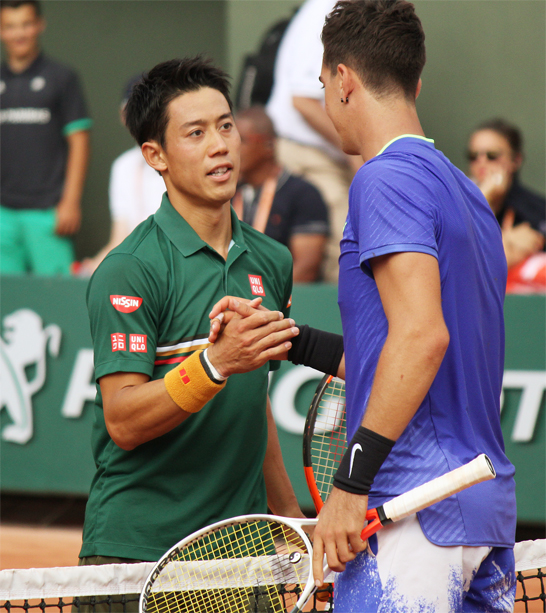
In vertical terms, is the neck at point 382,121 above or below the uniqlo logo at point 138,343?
above

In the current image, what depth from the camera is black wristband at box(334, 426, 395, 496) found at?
5.74 ft

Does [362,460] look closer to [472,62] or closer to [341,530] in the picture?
[341,530]

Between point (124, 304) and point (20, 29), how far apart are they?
6023mm

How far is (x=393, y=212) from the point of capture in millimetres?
1784

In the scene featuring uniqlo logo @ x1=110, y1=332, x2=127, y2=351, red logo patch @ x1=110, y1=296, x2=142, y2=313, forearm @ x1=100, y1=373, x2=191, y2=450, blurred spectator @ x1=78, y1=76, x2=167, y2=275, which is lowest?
blurred spectator @ x1=78, y1=76, x2=167, y2=275

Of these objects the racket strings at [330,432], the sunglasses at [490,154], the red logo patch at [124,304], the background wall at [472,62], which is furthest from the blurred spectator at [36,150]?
the red logo patch at [124,304]

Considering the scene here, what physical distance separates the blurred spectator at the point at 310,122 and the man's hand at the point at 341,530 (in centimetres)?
434

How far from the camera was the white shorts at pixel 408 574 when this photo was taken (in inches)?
70.2

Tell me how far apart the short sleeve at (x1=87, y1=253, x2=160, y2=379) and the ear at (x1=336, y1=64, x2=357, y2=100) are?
0.76m

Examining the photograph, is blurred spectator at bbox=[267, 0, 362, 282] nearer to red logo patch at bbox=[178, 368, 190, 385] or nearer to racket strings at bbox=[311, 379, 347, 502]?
racket strings at bbox=[311, 379, 347, 502]

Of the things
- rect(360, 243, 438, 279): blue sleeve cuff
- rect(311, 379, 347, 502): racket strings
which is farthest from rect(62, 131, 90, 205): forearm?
rect(360, 243, 438, 279): blue sleeve cuff

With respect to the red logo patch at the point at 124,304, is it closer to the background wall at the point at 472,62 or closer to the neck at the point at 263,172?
the neck at the point at 263,172

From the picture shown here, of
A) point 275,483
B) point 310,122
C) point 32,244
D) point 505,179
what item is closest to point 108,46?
point 32,244

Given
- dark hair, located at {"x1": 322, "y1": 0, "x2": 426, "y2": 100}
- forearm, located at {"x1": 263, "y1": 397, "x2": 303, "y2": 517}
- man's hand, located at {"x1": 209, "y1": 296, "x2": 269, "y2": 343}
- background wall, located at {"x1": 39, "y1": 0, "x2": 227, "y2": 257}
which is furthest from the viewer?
background wall, located at {"x1": 39, "y1": 0, "x2": 227, "y2": 257}
